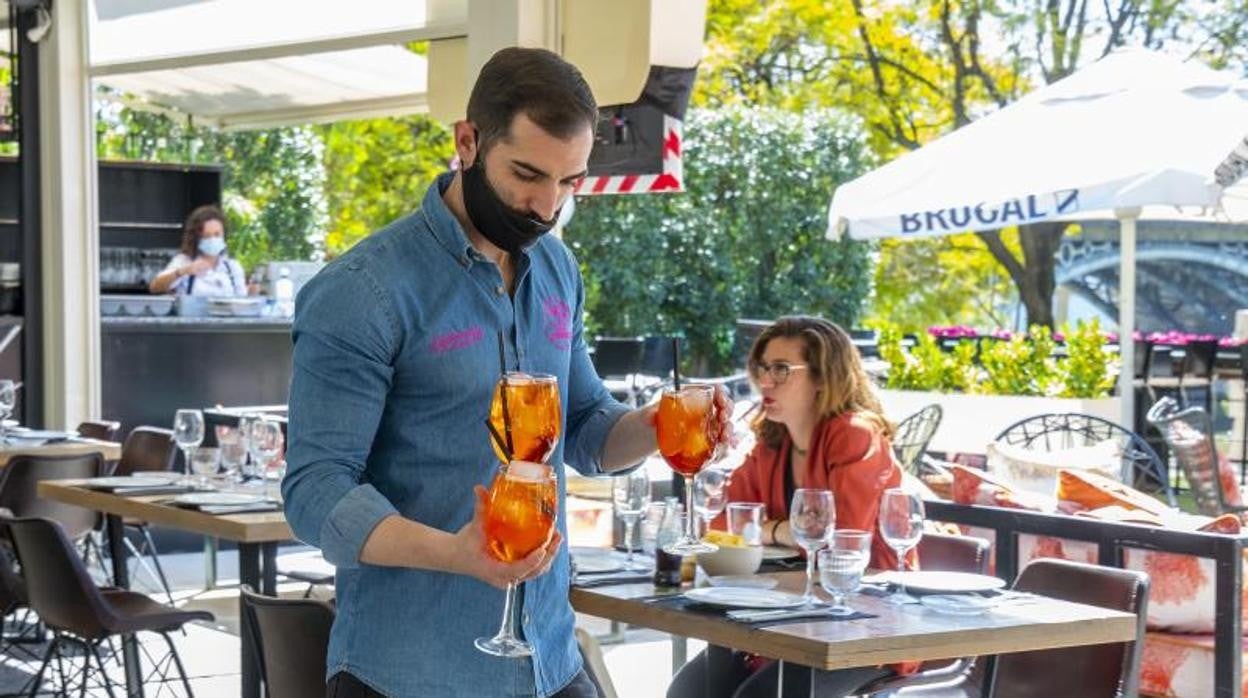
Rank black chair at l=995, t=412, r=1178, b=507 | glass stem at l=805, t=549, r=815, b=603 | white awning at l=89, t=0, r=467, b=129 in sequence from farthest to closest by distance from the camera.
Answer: black chair at l=995, t=412, r=1178, b=507 < white awning at l=89, t=0, r=467, b=129 < glass stem at l=805, t=549, r=815, b=603

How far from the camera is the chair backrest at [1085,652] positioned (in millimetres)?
4160

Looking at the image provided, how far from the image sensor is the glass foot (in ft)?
7.78

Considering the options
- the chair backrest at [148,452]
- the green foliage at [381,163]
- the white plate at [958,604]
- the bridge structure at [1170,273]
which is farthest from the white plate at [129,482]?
the bridge structure at [1170,273]

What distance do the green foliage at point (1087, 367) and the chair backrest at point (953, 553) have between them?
8057mm

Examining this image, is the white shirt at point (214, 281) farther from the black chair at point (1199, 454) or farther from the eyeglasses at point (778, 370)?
the eyeglasses at point (778, 370)

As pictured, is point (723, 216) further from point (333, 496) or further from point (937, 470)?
point (333, 496)

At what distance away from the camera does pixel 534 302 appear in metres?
2.69

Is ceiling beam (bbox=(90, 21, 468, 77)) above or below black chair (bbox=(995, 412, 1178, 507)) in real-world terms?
above

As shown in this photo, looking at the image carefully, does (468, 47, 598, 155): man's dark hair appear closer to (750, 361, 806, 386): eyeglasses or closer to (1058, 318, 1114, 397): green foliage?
(750, 361, 806, 386): eyeglasses

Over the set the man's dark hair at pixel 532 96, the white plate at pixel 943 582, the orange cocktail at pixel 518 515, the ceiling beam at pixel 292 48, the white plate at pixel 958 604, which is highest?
the ceiling beam at pixel 292 48

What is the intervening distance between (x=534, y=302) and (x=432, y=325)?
0.22 metres

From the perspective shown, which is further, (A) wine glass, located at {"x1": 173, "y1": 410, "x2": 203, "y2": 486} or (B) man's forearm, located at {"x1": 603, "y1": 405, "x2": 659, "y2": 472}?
(A) wine glass, located at {"x1": 173, "y1": 410, "x2": 203, "y2": 486}

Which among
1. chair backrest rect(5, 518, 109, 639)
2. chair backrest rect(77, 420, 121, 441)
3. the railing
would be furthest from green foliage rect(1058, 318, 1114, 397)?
chair backrest rect(5, 518, 109, 639)

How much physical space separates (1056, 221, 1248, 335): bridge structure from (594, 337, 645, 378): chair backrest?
47.3ft
